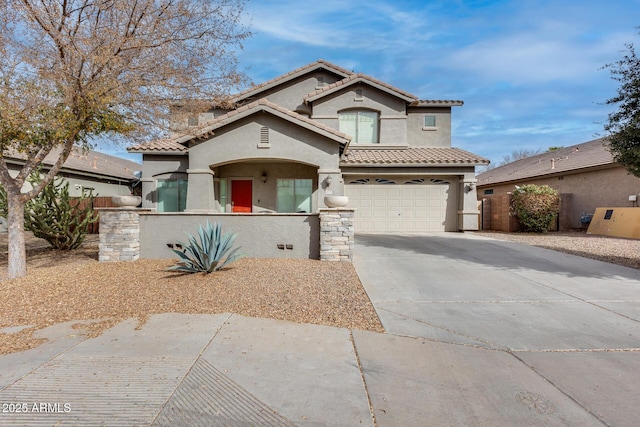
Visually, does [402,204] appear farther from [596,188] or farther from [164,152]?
[164,152]

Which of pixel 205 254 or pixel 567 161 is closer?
pixel 205 254

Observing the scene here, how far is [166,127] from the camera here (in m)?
8.91

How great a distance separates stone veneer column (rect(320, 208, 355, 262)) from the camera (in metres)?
8.79

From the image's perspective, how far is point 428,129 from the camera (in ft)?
58.1

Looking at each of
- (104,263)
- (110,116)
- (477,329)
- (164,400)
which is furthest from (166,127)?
(477,329)

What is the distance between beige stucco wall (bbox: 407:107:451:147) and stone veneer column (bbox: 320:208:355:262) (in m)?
10.5

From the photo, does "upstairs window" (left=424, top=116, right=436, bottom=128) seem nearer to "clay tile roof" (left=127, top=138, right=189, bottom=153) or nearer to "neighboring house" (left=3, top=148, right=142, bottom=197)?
"clay tile roof" (left=127, top=138, right=189, bottom=153)

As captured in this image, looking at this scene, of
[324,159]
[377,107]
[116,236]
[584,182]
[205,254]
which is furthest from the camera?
[584,182]

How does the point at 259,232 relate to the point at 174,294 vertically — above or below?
above

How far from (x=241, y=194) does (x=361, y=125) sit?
690cm

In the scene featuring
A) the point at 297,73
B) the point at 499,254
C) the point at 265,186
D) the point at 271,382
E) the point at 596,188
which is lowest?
the point at 271,382

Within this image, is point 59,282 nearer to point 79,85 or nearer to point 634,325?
point 79,85

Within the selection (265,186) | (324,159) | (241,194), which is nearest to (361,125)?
(324,159)

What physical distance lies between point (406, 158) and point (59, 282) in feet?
43.0
